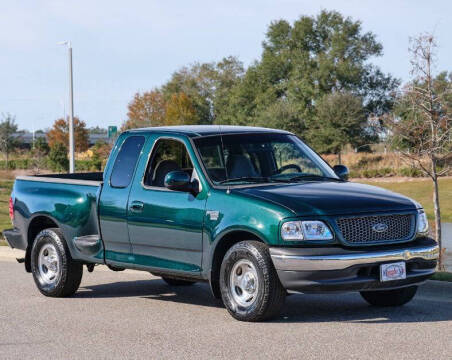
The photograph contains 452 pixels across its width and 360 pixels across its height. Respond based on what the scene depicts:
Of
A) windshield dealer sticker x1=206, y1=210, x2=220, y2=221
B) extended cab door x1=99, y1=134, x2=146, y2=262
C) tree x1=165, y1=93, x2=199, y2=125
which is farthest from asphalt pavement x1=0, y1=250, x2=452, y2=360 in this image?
tree x1=165, y1=93, x2=199, y2=125

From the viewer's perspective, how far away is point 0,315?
947 cm

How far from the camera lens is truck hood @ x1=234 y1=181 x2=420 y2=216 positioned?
831 cm

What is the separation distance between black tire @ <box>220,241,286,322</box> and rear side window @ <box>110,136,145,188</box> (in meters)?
1.88

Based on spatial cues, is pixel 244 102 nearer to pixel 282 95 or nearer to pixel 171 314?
pixel 282 95

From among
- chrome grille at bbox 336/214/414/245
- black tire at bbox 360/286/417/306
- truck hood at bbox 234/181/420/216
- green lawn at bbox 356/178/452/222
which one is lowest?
green lawn at bbox 356/178/452/222

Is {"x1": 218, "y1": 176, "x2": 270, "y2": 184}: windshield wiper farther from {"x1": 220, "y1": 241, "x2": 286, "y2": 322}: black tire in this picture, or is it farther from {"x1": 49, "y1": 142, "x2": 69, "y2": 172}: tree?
{"x1": 49, "y1": 142, "x2": 69, "y2": 172}: tree

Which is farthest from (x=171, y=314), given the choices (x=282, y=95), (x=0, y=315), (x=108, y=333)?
(x=282, y=95)

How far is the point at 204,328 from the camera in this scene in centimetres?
847

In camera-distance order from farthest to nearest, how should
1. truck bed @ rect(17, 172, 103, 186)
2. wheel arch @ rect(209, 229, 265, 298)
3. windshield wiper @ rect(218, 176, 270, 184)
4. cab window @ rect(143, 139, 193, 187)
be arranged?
truck bed @ rect(17, 172, 103, 186) < cab window @ rect(143, 139, 193, 187) < windshield wiper @ rect(218, 176, 270, 184) < wheel arch @ rect(209, 229, 265, 298)

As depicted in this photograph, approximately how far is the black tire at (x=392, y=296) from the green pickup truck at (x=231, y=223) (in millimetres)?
12

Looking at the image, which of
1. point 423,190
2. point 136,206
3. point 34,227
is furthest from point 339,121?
point 136,206

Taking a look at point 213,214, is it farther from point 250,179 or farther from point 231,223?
point 250,179

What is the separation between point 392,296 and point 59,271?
12.7 ft

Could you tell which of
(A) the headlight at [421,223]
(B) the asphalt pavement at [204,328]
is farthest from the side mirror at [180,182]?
(A) the headlight at [421,223]
